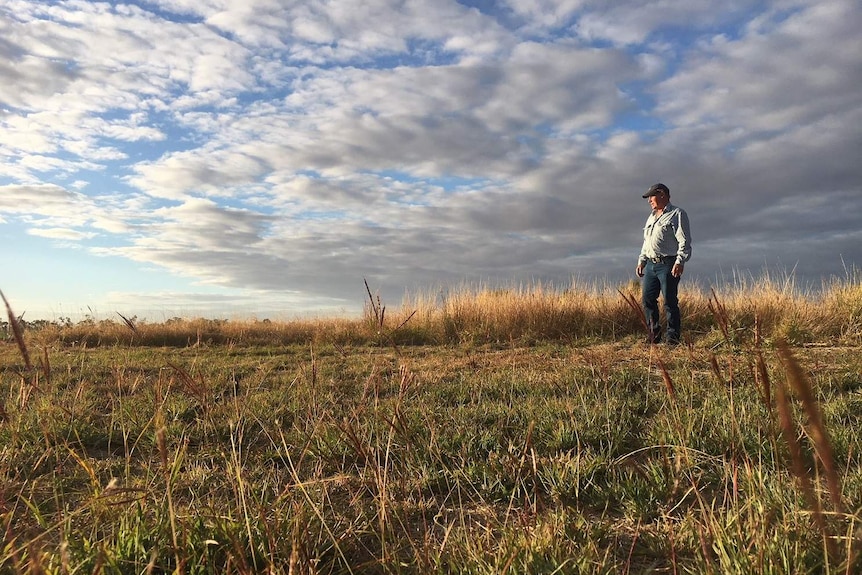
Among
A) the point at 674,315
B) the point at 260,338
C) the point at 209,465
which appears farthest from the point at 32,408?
the point at 260,338

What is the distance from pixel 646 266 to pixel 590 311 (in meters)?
3.41

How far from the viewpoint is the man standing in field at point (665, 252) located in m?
6.80

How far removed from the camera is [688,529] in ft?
6.22

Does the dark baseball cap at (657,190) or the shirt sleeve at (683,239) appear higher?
the dark baseball cap at (657,190)

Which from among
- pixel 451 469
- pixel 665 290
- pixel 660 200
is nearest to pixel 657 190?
pixel 660 200

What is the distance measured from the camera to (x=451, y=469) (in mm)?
2746

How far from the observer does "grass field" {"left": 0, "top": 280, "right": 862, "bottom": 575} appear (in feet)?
5.20

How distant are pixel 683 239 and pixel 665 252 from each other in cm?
36

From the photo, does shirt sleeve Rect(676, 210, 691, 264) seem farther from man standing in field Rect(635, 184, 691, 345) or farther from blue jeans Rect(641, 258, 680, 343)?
blue jeans Rect(641, 258, 680, 343)

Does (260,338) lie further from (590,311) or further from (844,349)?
(844,349)

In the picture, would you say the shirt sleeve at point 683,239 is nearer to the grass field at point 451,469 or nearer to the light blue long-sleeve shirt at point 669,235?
the light blue long-sleeve shirt at point 669,235

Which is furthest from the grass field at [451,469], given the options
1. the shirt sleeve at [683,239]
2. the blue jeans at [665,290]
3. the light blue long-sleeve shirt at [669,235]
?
the light blue long-sleeve shirt at [669,235]

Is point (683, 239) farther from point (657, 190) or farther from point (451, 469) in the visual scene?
point (451, 469)

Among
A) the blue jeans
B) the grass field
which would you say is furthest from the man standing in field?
the grass field
